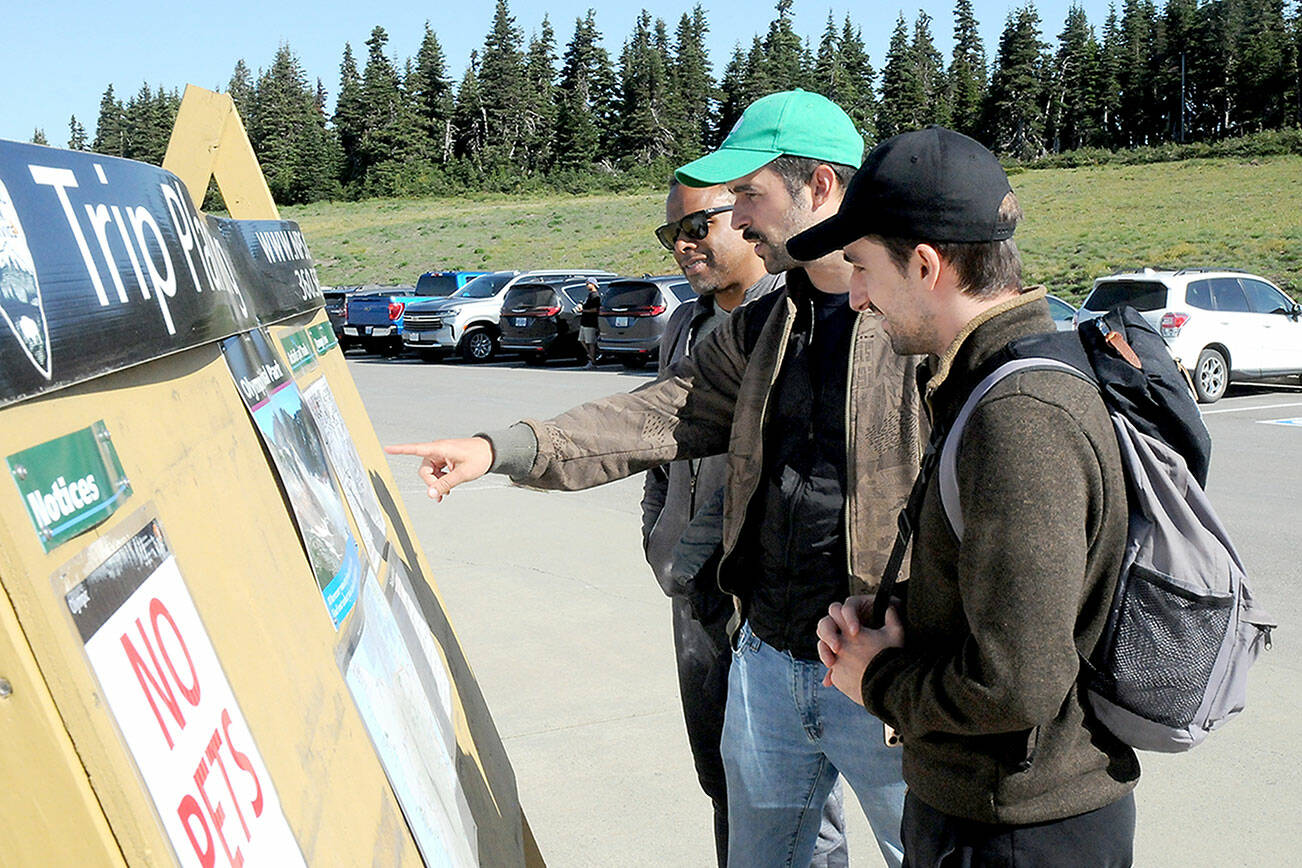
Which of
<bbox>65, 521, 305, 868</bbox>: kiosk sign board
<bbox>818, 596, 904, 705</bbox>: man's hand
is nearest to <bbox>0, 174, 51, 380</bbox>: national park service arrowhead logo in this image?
<bbox>65, 521, 305, 868</bbox>: kiosk sign board

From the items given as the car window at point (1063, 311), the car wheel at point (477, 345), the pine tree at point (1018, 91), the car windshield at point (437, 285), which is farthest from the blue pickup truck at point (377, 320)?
the pine tree at point (1018, 91)

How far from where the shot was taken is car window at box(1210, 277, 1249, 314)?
1455 centimetres

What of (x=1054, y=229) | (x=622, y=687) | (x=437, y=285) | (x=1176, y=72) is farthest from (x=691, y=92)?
(x=622, y=687)

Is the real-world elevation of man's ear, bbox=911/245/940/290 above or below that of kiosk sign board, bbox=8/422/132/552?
below

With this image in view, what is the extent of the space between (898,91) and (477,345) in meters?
96.3

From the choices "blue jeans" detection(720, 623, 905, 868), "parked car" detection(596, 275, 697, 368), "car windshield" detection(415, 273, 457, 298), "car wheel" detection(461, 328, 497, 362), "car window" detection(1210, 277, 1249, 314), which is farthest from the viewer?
"car windshield" detection(415, 273, 457, 298)

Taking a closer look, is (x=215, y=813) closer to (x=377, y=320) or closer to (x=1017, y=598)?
(x=1017, y=598)

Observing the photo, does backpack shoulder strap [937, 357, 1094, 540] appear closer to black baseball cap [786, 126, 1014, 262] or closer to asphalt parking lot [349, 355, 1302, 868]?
black baseball cap [786, 126, 1014, 262]

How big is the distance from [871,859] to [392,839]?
94.9 inches

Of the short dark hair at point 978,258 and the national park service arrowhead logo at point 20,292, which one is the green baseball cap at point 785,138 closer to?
the short dark hair at point 978,258

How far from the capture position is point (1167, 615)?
157 centimetres

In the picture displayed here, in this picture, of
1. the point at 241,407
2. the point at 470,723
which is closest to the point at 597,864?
the point at 470,723

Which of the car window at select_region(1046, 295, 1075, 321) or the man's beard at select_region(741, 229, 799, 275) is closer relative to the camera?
the man's beard at select_region(741, 229, 799, 275)

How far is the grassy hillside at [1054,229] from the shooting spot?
1500 inches
